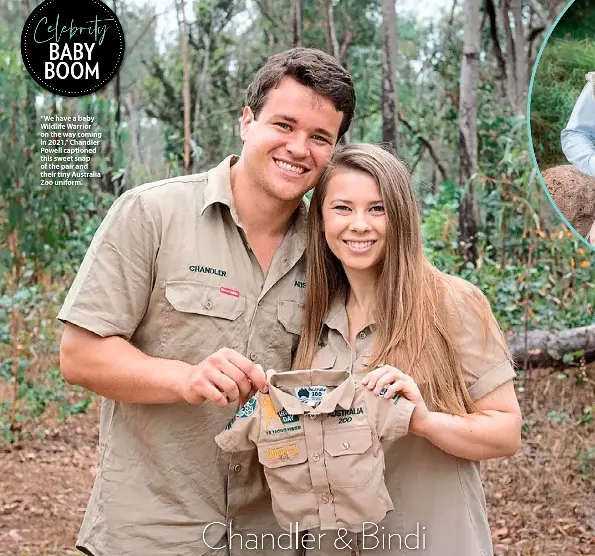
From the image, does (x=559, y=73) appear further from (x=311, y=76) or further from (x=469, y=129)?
(x=469, y=129)

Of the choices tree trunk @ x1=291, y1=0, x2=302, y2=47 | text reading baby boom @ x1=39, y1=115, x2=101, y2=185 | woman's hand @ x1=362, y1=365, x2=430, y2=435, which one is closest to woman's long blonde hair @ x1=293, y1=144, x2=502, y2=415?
woman's hand @ x1=362, y1=365, x2=430, y2=435

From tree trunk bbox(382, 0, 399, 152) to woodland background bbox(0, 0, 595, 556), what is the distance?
0.05ft

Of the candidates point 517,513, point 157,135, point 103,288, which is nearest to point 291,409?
point 103,288

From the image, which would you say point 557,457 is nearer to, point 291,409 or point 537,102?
point 537,102

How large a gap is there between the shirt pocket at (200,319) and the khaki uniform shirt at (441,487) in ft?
1.14

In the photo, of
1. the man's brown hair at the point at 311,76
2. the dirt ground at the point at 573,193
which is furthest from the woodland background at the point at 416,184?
the man's brown hair at the point at 311,76

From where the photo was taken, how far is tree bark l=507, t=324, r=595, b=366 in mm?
5043

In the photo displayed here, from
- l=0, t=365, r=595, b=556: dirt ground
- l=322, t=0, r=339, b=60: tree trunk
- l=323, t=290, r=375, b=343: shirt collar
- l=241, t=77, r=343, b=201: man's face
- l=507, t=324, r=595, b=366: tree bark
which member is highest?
l=322, t=0, r=339, b=60: tree trunk

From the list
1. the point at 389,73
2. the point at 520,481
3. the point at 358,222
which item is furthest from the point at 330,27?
the point at 358,222

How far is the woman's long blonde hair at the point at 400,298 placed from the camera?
78.4 inches

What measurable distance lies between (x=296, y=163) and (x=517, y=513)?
2954 mm

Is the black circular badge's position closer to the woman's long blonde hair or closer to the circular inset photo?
the circular inset photo

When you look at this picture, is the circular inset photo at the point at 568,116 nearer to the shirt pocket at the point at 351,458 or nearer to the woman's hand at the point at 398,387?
the woman's hand at the point at 398,387

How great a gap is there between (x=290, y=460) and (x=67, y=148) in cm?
490
